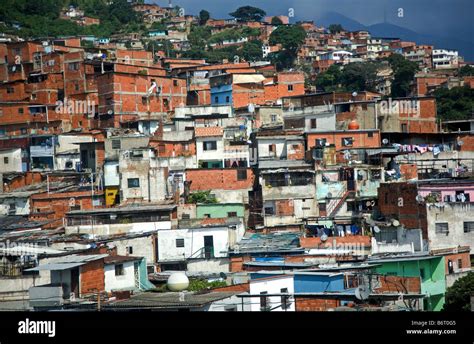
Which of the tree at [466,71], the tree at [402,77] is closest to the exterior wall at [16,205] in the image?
the tree at [402,77]

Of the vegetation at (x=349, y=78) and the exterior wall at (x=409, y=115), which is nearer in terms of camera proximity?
the exterior wall at (x=409, y=115)

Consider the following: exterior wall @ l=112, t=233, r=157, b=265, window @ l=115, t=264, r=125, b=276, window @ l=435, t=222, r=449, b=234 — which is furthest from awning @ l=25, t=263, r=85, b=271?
window @ l=435, t=222, r=449, b=234

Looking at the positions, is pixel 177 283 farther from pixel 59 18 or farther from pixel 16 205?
pixel 59 18

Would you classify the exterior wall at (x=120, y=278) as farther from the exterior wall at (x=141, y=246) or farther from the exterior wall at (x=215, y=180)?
the exterior wall at (x=215, y=180)

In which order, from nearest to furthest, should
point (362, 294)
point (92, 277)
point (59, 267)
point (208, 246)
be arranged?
point (362, 294) → point (59, 267) → point (92, 277) → point (208, 246)

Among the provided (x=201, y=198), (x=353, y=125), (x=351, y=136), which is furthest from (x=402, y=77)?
(x=201, y=198)
